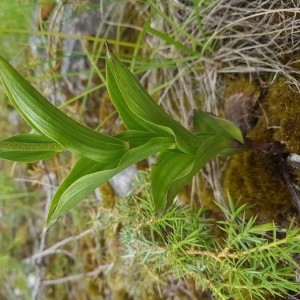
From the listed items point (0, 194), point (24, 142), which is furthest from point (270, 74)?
point (0, 194)

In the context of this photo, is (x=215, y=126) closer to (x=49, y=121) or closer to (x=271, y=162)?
(x=271, y=162)

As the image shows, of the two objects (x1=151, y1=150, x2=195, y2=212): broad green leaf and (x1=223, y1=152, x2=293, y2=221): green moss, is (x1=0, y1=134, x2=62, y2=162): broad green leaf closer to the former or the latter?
(x1=151, y1=150, x2=195, y2=212): broad green leaf

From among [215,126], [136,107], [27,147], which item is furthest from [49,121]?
[215,126]

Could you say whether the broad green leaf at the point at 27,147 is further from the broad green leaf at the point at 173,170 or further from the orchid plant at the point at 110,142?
the broad green leaf at the point at 173,170

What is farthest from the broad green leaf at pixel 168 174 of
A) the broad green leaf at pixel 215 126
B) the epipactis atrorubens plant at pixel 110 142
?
the broad green leaf at pixel 215 126

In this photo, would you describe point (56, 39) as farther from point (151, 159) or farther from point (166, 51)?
point (151, 159)
